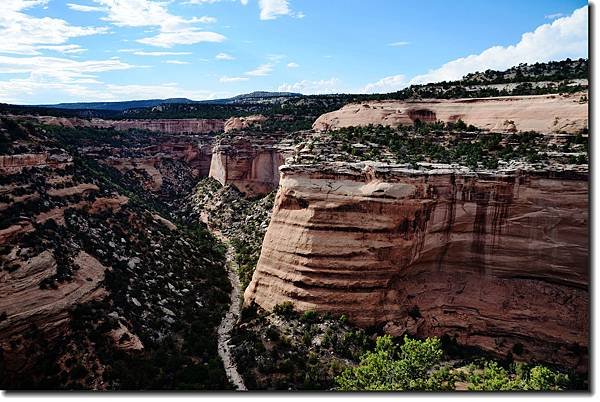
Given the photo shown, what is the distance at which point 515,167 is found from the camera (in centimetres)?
1912

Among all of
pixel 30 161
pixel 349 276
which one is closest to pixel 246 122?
pixel 30 161

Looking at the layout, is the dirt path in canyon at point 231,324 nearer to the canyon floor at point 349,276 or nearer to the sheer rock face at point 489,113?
the canyon floor at point 349,276

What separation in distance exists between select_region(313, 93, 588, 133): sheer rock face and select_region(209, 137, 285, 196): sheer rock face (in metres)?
10.3

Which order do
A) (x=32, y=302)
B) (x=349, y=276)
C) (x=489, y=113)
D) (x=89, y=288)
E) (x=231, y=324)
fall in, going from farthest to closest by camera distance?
(x=489, y=113)
(x=231, y=324)
(x=349, y=276)
(x=89, y=288)
(x=32, y=302)

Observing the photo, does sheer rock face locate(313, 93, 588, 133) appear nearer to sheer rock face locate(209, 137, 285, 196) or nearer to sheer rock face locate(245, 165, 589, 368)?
sheer rock face locate(245, 165, 589, 368)

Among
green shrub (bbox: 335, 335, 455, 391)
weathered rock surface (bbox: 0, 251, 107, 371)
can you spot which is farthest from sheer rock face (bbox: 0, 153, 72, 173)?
green shrub (bbox: 335, 335, 455, 391)

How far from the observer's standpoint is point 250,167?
149 ft

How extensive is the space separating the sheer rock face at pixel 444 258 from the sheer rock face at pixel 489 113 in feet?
17.8

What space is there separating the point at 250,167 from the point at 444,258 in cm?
2787

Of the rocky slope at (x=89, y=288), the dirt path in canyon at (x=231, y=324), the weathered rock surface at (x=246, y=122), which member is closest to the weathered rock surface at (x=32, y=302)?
the rocky slope at (x=89, y=288)

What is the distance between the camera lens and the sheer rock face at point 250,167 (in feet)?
147

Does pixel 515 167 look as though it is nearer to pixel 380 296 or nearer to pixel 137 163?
pixel 380 296

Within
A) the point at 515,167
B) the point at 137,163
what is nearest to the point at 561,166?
the point at 515,167

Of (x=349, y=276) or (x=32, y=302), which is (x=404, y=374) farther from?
(x=32, y=302)
